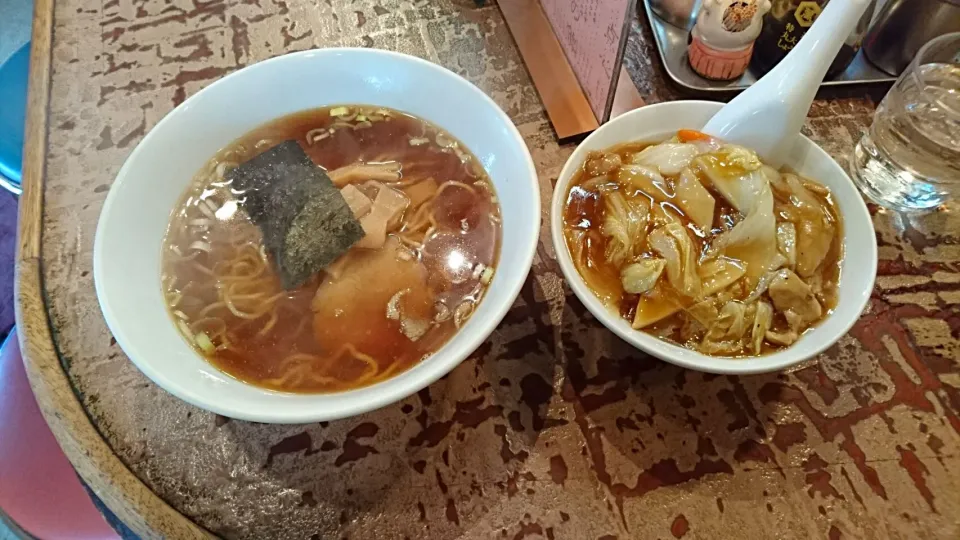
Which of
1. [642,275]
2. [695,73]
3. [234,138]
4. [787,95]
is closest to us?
[642,275]

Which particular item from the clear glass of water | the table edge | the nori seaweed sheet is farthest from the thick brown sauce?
the table edge

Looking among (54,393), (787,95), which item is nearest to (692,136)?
(787,95)

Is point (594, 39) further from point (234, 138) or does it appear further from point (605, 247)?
point (234, 138)

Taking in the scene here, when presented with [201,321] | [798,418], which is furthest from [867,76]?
[201,321]

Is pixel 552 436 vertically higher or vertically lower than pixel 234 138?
lower

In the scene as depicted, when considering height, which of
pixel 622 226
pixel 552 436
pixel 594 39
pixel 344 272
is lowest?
pixel 552 436

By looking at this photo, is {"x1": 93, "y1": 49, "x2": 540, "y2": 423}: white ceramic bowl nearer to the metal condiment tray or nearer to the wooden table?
the wooden table
